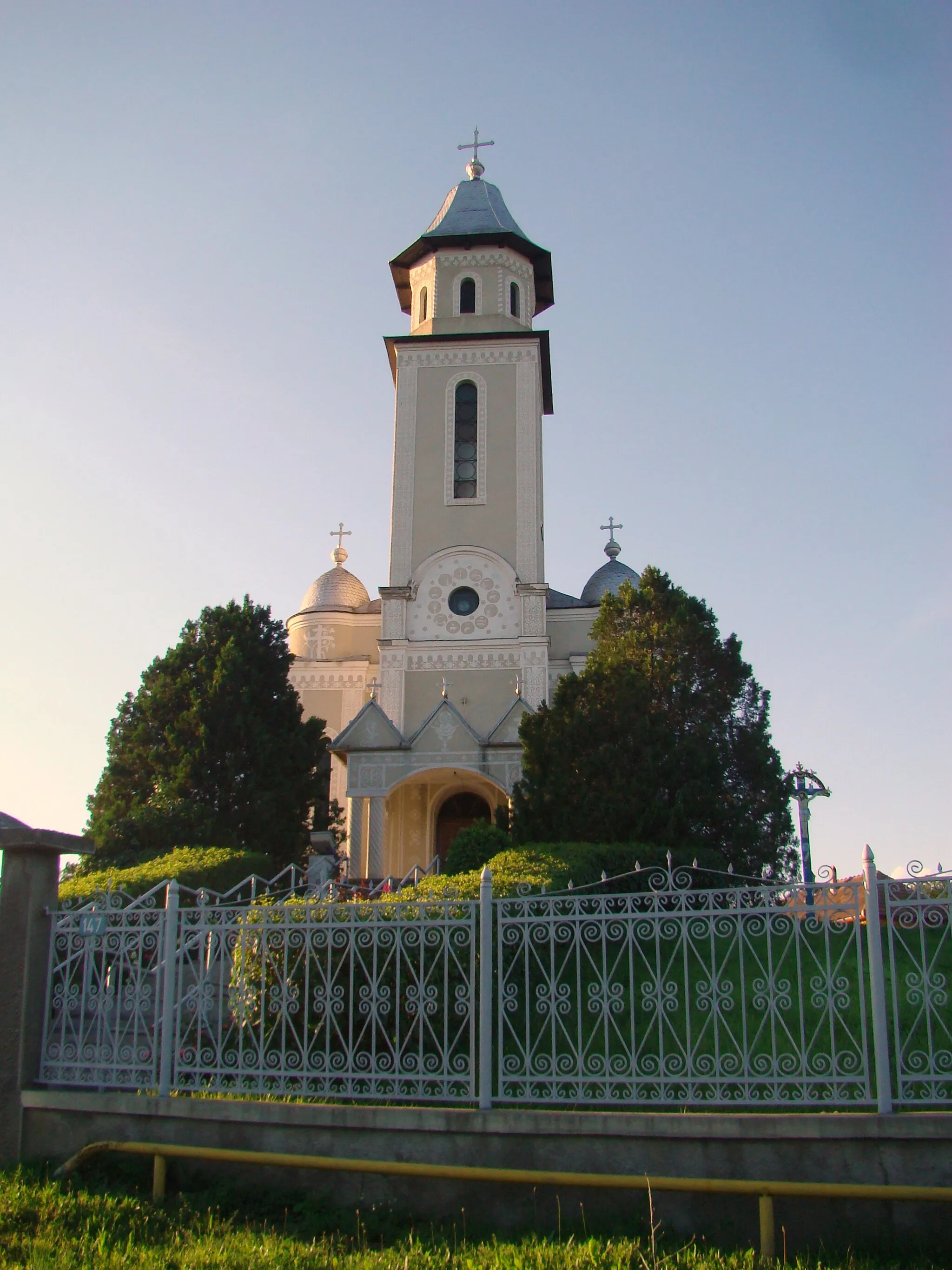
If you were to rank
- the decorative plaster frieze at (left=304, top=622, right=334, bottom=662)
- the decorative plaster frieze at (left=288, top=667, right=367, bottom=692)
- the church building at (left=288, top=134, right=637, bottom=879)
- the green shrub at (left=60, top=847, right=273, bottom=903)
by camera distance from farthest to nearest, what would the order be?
the decorative plaster frieze at (left=304, top=622, right=334, bottom=662) < the decorative plaster frieze at (left=288, top=667, right=367, bottom=692) < the church building at (left=288, top=134, right=637, bottom=879) < the green shrub at (left=60, top=847, right=273, bottom=903)

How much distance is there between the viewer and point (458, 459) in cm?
2658

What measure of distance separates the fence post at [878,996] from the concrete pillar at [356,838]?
628 inches

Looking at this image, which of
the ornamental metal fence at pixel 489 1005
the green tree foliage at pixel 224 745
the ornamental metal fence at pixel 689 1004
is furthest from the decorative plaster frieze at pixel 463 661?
the ornamental metal fence at pixel 689 1004

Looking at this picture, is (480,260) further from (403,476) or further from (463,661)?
(463,661)

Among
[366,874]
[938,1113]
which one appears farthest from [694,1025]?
[366,874]

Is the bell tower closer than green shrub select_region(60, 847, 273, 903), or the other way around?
green shrub select_region(60, 847, 273, 903)

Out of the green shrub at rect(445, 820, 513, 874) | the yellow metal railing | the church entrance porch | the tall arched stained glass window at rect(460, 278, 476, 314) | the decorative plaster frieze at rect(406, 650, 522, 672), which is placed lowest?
the yellow metal railing

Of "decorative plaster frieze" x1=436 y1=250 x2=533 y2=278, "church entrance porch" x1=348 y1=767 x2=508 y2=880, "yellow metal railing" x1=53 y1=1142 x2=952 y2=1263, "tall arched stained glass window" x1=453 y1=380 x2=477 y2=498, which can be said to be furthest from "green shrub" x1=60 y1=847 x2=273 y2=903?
"decorative plaster frieze" x1=436 y1=250 x2=533 y2=278

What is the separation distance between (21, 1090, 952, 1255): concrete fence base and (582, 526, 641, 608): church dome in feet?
72.6

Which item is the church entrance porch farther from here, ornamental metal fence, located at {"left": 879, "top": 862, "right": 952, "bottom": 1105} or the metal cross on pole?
ornamental metal fence, located at {"left": 879, "top": 862, "right": 952, "bottom": 1105}

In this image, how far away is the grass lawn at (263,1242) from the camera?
16.3ft

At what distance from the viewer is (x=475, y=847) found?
48.5 ft

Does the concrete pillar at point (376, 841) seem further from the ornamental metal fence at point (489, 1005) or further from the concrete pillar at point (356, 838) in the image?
the ornamental metal fence at point (489, 1005)

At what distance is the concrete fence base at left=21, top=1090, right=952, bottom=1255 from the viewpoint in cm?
521
